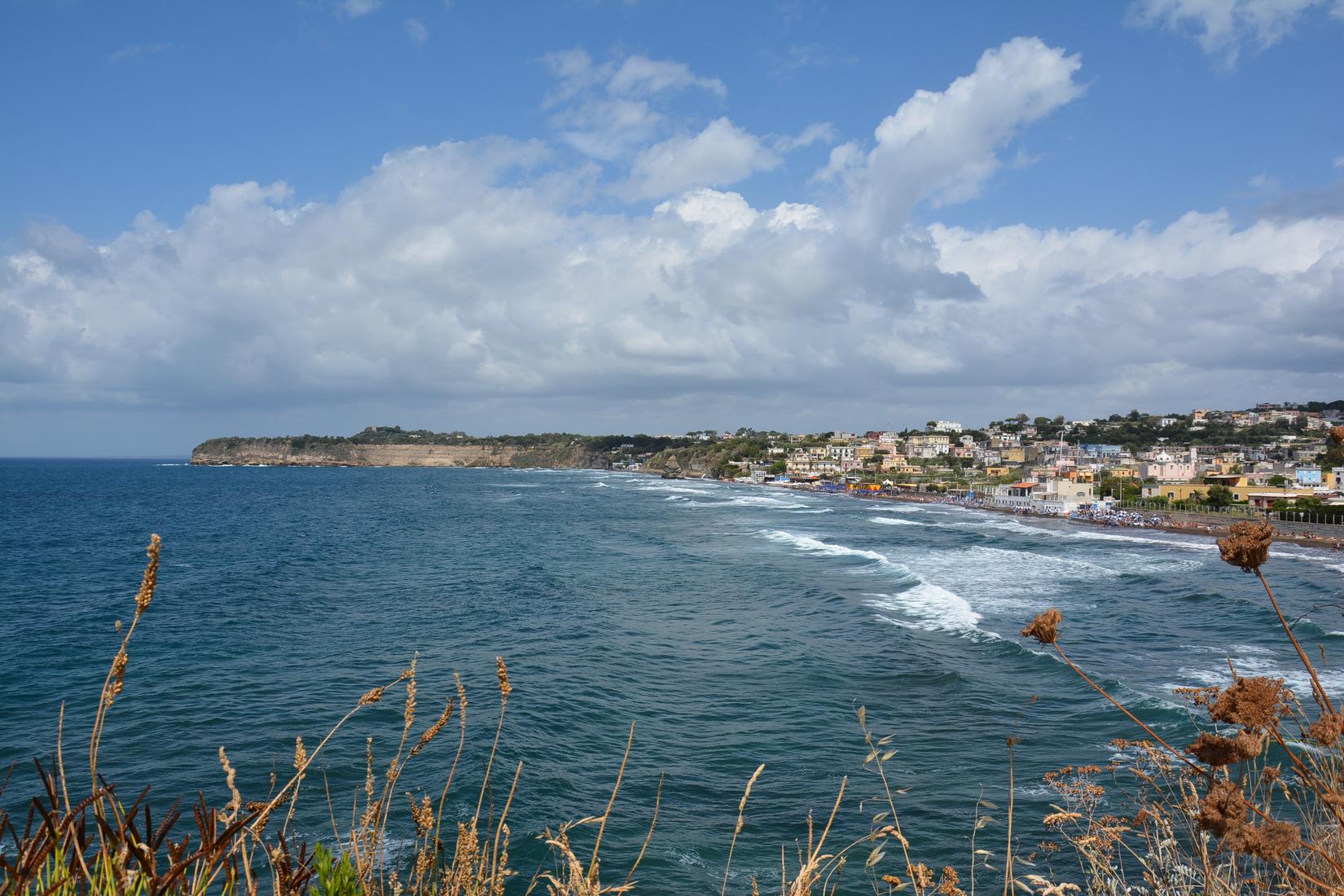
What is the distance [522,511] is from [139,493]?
53.1 metres

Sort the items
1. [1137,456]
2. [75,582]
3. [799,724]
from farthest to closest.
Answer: [1137,456]
[75,582]
[799,724]

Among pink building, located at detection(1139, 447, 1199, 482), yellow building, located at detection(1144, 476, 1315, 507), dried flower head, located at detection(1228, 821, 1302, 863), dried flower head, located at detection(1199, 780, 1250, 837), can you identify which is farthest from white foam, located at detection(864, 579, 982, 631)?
pink building, located at detection(1139, 447, 1199, 482)

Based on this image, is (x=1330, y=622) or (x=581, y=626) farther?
(x=1330, y=622)

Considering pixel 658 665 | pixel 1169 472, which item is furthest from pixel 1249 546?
pixel 1169 472

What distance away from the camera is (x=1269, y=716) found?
6.96 feet

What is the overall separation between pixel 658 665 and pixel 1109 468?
111 metres

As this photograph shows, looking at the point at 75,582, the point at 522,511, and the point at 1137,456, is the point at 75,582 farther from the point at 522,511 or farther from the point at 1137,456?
the point at 1137,456

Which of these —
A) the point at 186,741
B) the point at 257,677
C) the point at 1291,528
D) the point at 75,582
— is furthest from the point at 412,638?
the point at 1291,528

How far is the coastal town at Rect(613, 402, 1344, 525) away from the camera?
7419cm

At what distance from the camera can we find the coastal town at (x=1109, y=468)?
243ft

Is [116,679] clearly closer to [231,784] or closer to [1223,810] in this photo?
[231,784]

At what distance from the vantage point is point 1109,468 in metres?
112

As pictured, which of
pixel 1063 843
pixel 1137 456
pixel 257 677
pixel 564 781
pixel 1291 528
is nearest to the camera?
pixel 1063 843

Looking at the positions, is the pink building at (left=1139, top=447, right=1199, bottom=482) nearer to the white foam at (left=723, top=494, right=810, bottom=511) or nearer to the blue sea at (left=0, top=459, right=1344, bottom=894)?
the white foam at (left=723, top=494, right=810, bottom=511)
